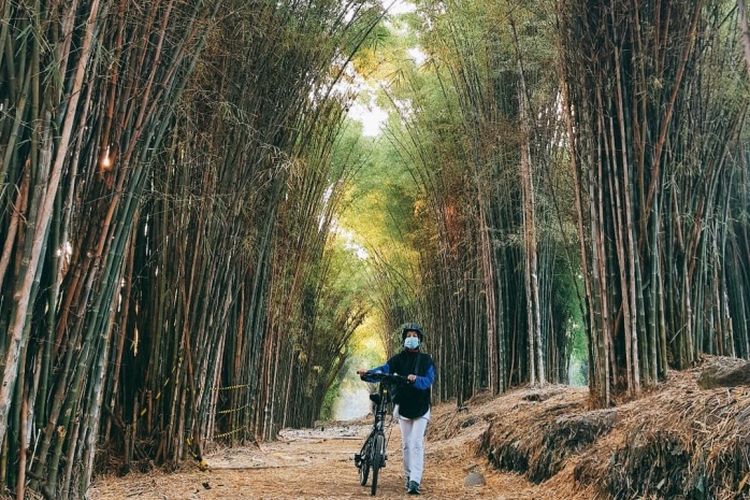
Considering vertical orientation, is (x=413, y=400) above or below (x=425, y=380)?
below

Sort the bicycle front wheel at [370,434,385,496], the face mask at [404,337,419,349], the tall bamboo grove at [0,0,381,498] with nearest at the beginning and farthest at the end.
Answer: the tall bamboo grove at [0,0,381,498] < the bicycle front wheel at [370,434,385,496] < the face mask at [404,337,419,349]

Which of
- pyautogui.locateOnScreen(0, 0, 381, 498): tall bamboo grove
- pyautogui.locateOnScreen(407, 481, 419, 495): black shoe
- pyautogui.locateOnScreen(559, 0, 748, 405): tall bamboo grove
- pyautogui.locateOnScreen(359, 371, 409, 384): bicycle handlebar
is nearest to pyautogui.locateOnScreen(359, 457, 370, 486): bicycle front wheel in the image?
pyautogui.locateOnScreen(407, 481, 419, 495): black shoe

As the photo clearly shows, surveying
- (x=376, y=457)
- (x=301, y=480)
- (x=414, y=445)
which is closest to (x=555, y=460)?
(x=414, y=445)

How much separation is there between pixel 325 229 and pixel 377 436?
14.3ft

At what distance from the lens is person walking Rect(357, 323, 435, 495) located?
3389 mm

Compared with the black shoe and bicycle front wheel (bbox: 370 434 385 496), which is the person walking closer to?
the black shoe

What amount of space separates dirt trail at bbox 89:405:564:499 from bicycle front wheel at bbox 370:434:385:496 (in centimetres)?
6

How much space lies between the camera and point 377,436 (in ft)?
11.4

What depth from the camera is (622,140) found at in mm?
3387

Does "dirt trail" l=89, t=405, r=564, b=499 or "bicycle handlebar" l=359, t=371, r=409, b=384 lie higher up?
"bicycle handlebar" l=359, t=371, r=409, b=384

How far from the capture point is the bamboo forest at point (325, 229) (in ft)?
6.29

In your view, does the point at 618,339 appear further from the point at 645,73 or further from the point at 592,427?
the point at 645,73

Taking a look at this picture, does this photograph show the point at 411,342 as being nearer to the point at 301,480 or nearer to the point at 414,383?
the point at 414,383

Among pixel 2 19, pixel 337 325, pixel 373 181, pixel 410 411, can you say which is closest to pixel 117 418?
pixel 410 411
